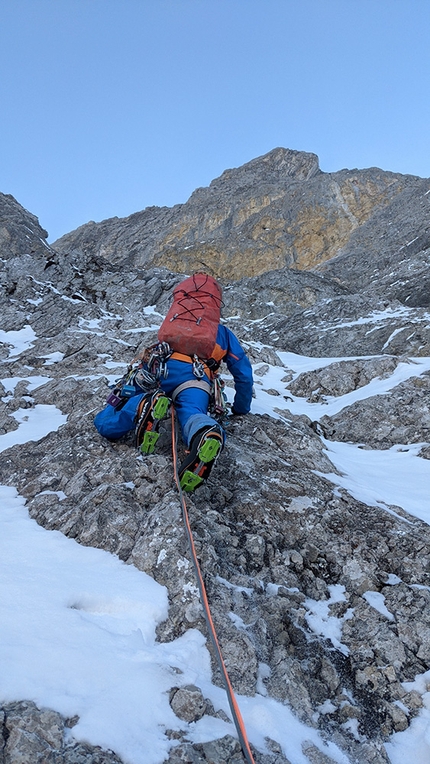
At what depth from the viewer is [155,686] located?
2.09m

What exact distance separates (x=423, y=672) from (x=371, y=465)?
4050 mm

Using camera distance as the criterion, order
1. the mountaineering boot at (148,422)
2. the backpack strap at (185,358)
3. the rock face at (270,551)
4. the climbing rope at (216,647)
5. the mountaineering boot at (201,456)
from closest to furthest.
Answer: the climbing rope at (216,647) < the rock face at (270,551) < the mountaineering boot at (201,456) < the mountaineering boot at (148,422) < the backpack strap at (185,358)

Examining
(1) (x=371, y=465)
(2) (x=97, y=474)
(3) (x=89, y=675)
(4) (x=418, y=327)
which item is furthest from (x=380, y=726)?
(4) (x=418, y=327)

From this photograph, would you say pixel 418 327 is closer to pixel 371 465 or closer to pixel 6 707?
pixel 371 465

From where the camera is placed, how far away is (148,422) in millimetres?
4457

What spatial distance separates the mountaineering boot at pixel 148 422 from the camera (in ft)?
14.2

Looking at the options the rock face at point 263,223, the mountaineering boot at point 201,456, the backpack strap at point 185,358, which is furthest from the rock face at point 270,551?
the rock face at point 263,223

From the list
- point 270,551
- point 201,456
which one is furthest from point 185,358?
point 270,551

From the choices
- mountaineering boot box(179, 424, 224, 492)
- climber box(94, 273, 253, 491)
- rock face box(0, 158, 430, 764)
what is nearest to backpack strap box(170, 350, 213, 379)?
climber box(94, 273, 253, 491)

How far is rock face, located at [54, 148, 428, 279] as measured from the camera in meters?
40.7

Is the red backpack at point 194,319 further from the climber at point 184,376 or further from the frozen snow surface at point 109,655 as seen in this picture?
the frozen snow surface at point 109,655

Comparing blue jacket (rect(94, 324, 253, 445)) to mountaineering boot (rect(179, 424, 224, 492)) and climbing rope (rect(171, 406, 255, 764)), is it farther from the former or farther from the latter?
climbing rope (rect(171, 406, 255, 764))

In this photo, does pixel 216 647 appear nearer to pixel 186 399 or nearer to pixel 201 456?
pixel 201 456

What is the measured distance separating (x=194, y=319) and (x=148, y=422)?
1.33m
